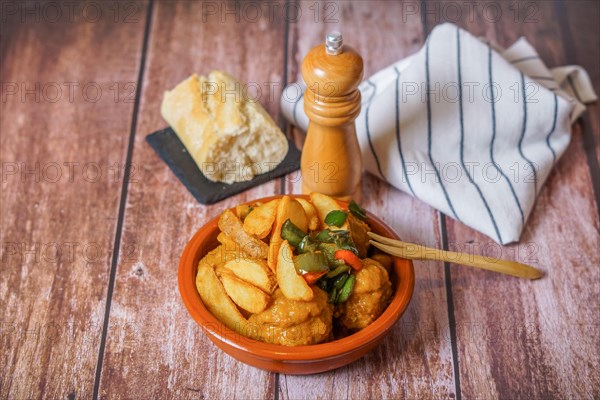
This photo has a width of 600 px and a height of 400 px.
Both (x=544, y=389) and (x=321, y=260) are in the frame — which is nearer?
(x=321, y=260)

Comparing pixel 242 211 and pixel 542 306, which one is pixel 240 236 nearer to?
pixel 242 211

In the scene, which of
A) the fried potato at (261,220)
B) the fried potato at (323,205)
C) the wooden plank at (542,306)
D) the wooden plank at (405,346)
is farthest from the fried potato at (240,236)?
the wooden plank at (542,306)

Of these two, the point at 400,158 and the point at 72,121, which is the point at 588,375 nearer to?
the point at 400,158

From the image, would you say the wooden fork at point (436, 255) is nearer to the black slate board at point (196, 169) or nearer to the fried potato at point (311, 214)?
the fried potato at point (311, 214)

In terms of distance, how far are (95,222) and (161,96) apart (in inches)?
15.1

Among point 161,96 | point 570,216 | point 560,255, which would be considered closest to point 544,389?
point 560,255

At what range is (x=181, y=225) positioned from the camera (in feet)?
4.97

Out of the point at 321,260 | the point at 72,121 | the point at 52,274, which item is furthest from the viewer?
the point at 72,121

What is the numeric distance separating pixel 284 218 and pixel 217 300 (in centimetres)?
16

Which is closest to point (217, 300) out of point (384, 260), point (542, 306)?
point (384, 260)

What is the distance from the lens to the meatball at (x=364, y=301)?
1.16m

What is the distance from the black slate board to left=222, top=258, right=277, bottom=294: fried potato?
0.37 metres

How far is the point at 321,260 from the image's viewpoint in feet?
3.78

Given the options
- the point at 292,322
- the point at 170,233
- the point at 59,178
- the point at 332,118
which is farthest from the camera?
the point at 59,178
